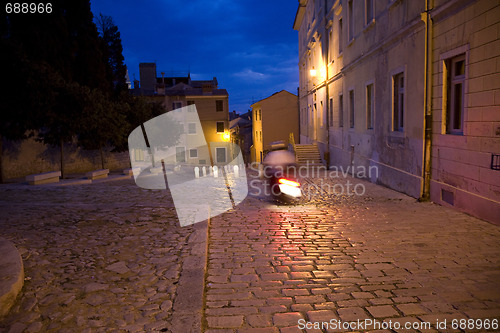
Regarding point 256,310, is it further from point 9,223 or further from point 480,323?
point 9,223

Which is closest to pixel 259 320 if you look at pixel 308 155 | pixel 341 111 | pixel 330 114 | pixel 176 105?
pixel 341 111

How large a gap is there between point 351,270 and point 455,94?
581 cm

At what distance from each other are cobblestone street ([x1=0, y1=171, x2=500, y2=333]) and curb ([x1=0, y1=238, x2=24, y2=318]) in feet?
0.40

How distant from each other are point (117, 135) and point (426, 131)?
1664 centimetres

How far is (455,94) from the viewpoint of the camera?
823cm

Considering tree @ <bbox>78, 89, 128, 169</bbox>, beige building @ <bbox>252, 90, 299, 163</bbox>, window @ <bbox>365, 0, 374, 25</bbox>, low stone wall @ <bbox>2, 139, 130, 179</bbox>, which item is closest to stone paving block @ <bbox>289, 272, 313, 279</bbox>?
window @ <bbox>365, 0, 374, 25</bbox>

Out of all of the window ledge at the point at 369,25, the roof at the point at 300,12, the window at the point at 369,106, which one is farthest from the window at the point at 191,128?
the window ledge at the point at 369,25

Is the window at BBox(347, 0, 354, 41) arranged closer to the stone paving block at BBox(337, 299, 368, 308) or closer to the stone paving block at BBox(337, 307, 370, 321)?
the stone paving block at BBox(337, 299, 368, 308)

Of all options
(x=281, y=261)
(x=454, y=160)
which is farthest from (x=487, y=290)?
(x=454, y=160)

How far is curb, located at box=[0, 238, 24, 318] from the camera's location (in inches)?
138

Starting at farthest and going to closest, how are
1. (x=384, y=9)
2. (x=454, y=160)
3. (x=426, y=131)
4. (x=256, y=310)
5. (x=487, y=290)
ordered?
1. (x=384, y=9)
2. (x=426, y=131)
3. (x=454, y=160)
4. (x=487, y=290)
5. (x=256, y=310)

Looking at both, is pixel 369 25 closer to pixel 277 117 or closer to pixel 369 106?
pixel 369 106

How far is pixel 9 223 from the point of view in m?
7.04

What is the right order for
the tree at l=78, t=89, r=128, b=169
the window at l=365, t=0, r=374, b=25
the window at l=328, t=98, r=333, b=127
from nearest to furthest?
the window at l=365, t=0, r=374, b=25 < the tree at l=78, t=89, r=128, b=169 < the window at l=328, t=98, r=333, b=127
